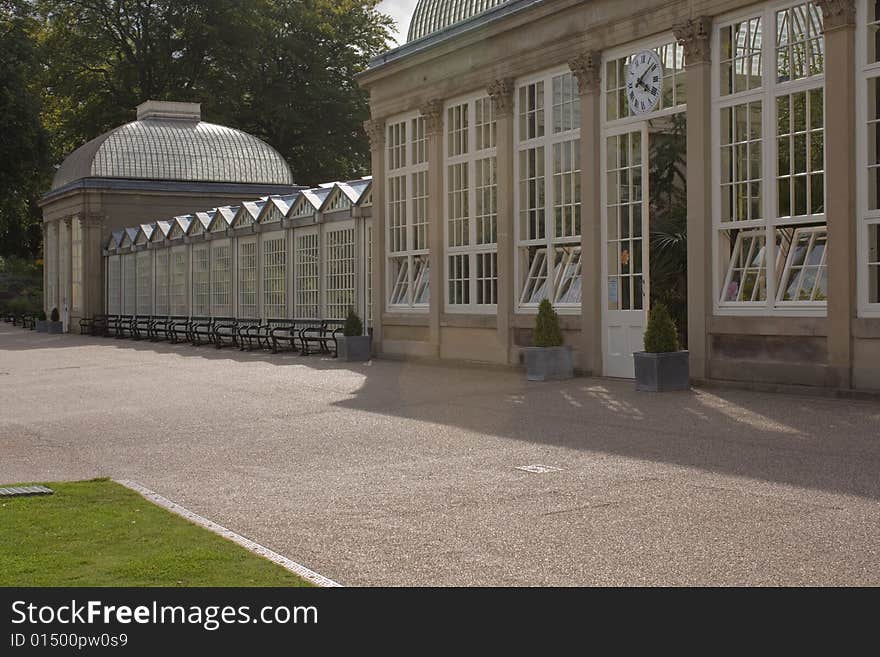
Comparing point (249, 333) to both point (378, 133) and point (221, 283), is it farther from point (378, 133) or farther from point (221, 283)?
point (378, 133)

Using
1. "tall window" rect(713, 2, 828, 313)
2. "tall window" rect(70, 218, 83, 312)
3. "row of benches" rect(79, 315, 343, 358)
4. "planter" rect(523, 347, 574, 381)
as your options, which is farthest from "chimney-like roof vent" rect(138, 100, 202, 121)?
"tall window" rect(713, 2, 828, 313)

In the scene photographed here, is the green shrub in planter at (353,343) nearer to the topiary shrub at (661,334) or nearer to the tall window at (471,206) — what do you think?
the tall window at (471,206)

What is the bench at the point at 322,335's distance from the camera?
28.8 metres

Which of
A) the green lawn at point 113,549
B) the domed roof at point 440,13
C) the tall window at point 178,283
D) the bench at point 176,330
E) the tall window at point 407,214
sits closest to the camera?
the green lawn at point 113,549

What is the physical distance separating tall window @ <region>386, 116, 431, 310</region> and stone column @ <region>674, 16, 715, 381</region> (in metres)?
8.49

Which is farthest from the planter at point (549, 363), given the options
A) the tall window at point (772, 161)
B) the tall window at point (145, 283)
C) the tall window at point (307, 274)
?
the tall window at point (145, 283)

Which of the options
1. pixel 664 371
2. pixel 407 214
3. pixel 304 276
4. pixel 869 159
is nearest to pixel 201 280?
pixel 304 276

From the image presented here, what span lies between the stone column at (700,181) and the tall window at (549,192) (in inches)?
124

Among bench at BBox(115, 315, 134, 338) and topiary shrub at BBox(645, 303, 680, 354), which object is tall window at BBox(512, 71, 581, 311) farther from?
bench at BBox(115, 315, 134, 338)

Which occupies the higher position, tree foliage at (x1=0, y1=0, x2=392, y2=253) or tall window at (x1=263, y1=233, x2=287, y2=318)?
tree foliage at (x1=0, y1=0, x2=392, y2=253)

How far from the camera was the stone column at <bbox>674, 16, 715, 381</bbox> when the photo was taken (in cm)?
1711

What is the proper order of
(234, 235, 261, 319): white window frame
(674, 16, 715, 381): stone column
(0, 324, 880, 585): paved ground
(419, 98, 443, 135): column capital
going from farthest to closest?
(234, 235, 261, 319): white window frame
(419, 98, 443, 135): column capital
(674, 16, 715, 381): stone column
(0, 324, 880, 585): paved ground
